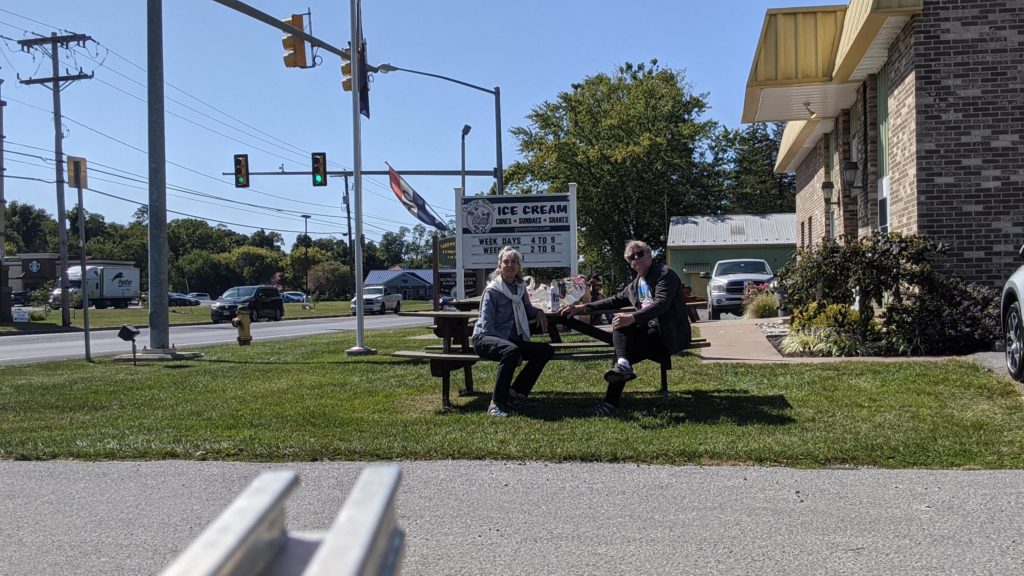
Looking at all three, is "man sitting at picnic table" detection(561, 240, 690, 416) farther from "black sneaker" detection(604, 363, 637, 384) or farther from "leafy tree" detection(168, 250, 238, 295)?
"leafy tree" detection(168, 250, 238, 295)

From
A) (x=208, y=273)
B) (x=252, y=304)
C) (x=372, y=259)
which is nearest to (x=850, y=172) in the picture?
(x=252, y=304)

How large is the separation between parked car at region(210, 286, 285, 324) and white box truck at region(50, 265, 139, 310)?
2447 cm

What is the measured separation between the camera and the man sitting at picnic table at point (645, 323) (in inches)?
300

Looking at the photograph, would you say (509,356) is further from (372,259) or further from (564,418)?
(372,259)

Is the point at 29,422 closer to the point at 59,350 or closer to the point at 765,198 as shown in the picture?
the point at 59,350

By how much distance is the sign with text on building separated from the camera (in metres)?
15.7

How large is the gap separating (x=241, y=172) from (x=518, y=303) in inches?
899

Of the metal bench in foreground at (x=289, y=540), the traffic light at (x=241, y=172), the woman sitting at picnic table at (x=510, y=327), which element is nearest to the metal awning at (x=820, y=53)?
the woman sitting at picnic table at (x=510, y=327)

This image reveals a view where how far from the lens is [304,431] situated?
23.2 feet

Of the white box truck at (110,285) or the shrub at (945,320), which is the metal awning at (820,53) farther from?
the white box truck at (110,285)

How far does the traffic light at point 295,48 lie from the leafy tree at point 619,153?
32.0m

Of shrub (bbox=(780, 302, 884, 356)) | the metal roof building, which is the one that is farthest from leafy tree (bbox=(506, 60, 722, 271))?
shrub (bbox=(780, 302, 884, 356))

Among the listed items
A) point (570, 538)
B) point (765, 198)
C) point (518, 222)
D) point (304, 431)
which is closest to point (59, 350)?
point (518, 222)

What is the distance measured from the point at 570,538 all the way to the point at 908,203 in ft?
31.7
